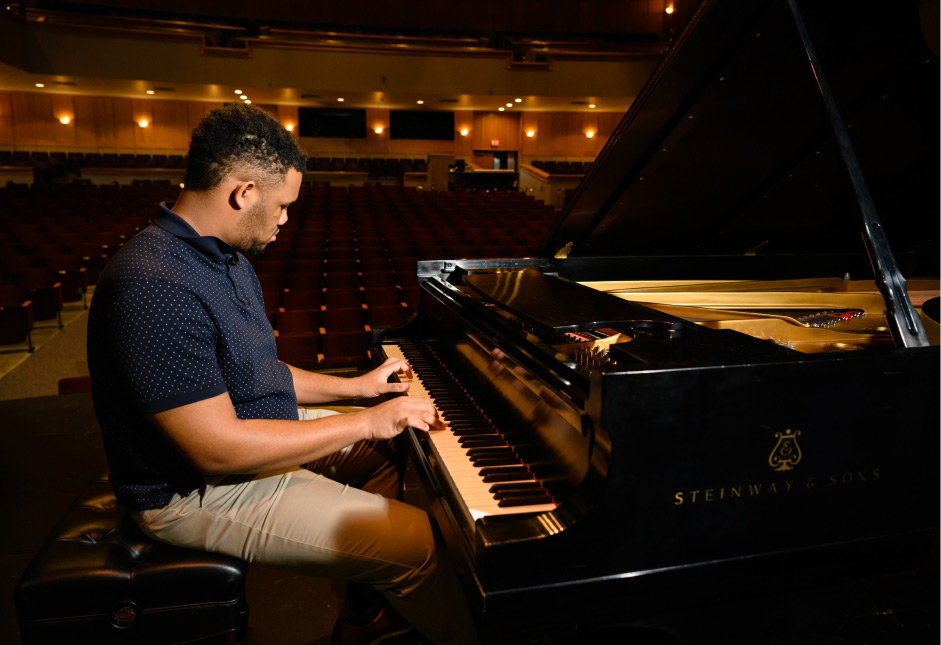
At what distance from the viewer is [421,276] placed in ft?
8.58

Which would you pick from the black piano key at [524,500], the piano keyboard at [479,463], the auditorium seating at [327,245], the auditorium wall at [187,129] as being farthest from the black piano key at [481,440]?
the auditorium wall at [187,129]

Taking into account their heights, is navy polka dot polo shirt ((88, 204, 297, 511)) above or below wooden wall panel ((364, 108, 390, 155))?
below

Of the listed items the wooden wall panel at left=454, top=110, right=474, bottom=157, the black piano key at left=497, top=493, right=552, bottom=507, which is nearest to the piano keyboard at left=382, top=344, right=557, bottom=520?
the black piano key at left=497, top=493, right=552, bottom=507

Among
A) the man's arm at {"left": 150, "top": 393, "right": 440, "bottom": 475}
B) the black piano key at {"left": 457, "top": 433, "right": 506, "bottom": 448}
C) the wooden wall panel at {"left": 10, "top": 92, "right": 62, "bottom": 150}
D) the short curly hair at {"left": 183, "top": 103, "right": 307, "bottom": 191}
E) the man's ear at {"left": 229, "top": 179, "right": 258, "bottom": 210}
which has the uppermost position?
the wooden wall panel at {"left": 10, "top": 92, "right": 62, "bottom": 150}

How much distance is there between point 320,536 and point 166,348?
0.54 m

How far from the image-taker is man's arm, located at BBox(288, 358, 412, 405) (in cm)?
187

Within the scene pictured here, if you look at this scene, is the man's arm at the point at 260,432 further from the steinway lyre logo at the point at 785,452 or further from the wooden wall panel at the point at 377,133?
the wooden wall panel at the point at 377,133

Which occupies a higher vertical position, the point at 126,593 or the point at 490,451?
the point at 490,451

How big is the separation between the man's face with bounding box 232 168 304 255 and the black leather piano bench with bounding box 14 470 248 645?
2.37 feet

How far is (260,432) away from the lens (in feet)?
4.31

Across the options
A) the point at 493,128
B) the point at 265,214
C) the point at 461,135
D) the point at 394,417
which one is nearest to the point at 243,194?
the point at 265,214

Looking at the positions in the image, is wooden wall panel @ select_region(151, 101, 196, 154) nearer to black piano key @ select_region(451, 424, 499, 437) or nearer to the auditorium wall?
the auditorium wall

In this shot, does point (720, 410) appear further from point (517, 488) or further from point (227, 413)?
point (227, 413)

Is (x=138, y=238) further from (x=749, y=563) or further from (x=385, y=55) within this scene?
(x=385, y=55)
